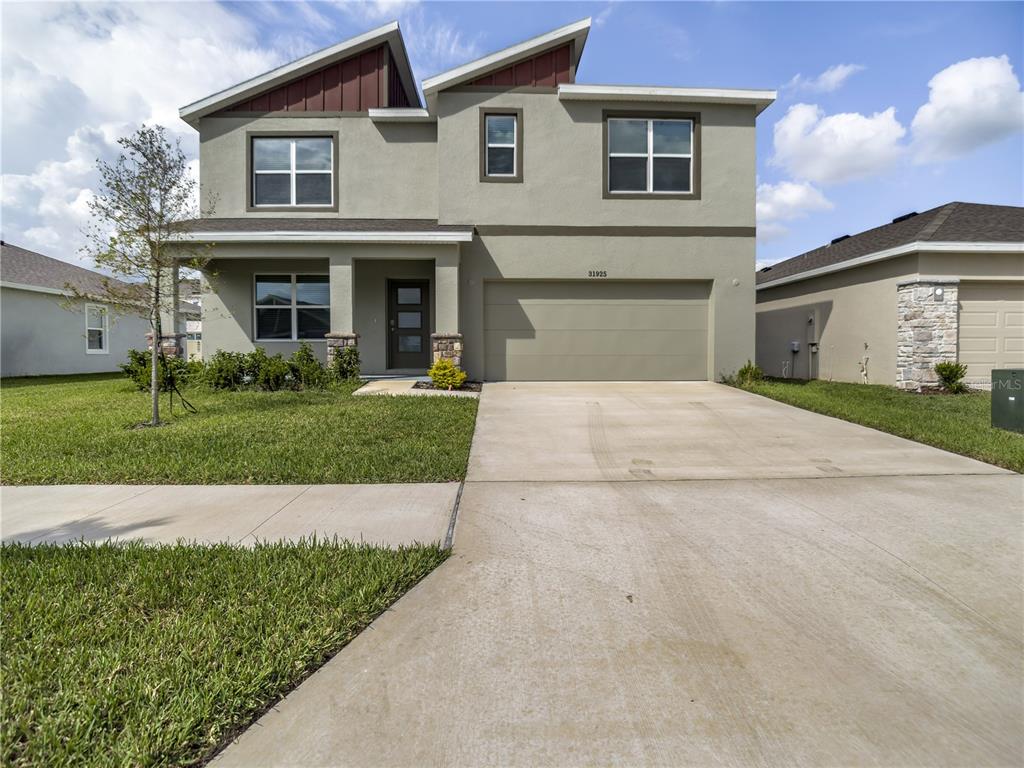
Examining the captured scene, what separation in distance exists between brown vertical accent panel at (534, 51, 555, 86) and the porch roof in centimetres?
383

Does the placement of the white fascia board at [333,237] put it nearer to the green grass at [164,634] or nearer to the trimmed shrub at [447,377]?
the trimmed shrub at [447,377]

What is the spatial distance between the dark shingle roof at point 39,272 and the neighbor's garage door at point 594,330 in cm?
1269

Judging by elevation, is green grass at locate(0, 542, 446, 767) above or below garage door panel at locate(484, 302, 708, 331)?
below

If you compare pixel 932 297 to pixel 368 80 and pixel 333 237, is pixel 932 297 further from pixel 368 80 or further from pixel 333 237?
pixel 368 80

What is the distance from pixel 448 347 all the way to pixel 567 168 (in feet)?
16.5

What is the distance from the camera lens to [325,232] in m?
11.4

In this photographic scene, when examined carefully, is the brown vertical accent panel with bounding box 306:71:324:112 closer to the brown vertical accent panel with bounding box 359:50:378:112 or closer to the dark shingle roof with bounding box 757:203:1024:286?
the brown vertical accent panel with bounding box 359:50:378:112

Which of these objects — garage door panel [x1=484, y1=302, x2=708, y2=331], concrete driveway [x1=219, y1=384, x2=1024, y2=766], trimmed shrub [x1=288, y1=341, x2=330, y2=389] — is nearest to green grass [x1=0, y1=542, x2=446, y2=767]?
concrete driveway [x1=219, y1=384, x2=1024, y2=766]

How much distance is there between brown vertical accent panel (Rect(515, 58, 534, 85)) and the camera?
12562 millimetres

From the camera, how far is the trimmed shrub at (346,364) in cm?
1143

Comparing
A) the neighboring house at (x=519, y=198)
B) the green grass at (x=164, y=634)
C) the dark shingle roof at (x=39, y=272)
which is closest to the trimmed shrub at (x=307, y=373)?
the neighboring house at (x=519, y=198)

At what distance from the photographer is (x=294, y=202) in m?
13.4

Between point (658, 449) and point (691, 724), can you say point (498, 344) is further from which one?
point (691, 724)

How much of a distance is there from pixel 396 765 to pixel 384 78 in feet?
48.9
